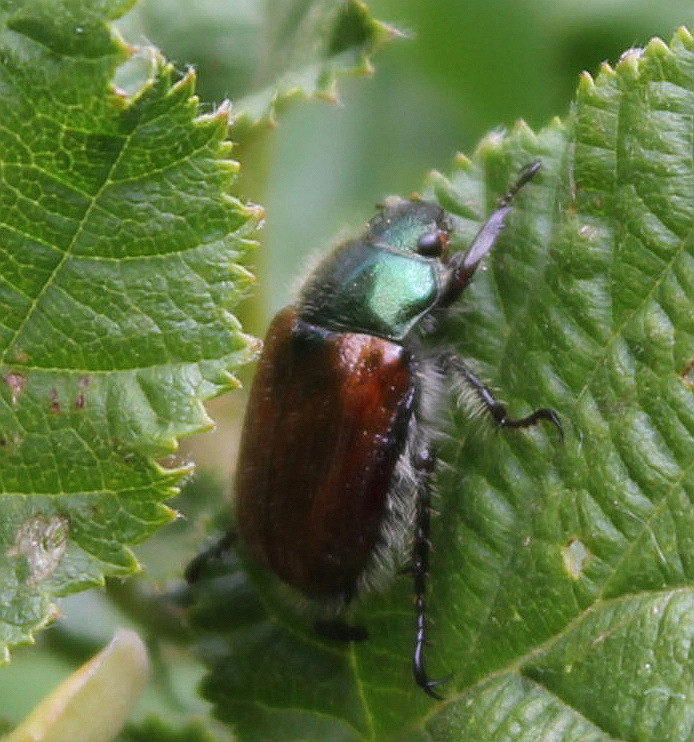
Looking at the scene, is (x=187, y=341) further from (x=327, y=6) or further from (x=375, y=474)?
(x=327, y=6)

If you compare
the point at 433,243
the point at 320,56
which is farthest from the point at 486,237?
the point at 320,56

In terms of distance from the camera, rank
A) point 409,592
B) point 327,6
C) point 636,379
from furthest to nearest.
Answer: point 327,6
point 409,592
point 636,379

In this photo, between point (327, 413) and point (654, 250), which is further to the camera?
point (327, 413)

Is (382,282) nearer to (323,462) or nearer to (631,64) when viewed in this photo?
(323,462)

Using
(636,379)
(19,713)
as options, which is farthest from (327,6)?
(19,713)

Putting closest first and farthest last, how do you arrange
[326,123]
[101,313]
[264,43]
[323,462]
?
[101,313] → [323,462] → [264,43] → [326,123]

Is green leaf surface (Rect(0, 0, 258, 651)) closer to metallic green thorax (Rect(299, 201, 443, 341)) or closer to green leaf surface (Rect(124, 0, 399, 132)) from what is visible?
green leaf surface (Rect(124, 0, 399, 132))

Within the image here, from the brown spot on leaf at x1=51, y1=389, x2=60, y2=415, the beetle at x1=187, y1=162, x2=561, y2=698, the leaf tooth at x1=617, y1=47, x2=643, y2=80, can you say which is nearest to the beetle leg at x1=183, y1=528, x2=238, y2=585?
the beetle at x1=187, y1=162, x2=561, y2=698

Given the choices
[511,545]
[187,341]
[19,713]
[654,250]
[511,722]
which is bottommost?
[19,713]
